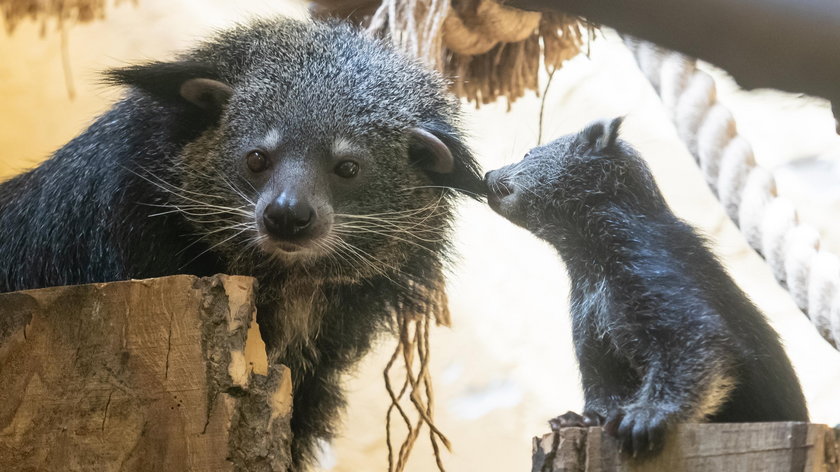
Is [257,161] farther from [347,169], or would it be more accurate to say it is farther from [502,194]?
[502,194]

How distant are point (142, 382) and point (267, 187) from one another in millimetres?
448

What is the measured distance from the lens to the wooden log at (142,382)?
1.37 meters

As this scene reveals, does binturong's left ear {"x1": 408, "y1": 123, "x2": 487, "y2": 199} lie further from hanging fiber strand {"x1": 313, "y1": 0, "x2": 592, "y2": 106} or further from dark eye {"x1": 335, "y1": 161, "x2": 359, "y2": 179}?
hanging fiber strand {"x1": 313, "y1": 0, "x2": 592, "y2": 106}

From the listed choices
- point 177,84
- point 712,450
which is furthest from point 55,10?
point 712,450

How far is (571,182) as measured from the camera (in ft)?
6.02

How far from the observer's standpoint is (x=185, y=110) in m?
1.84

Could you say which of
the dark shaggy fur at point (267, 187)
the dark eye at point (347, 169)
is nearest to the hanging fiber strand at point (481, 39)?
the dark shaggy fur at point (267, 187)

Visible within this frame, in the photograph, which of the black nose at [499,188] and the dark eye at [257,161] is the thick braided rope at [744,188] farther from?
the dark eye at [257,161]

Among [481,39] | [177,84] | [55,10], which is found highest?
[55,10]

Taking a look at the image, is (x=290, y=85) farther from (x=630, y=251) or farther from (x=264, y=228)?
(x=630, y=251)

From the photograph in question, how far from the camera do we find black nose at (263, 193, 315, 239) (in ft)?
5.16

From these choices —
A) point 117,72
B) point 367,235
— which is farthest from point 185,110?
point 367,235

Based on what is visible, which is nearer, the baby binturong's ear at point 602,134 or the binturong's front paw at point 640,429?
the binturong's front paw at point 640,429

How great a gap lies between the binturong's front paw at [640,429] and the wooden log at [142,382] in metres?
0.52
